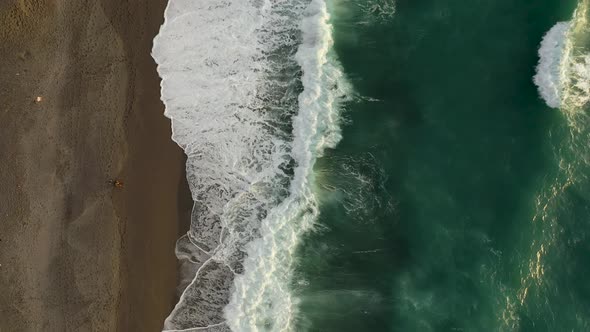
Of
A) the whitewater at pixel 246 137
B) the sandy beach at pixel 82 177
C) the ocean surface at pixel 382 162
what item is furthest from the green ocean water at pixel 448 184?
the sandy beach at pixel 82 177

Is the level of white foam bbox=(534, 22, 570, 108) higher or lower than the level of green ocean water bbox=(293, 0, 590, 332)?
higher

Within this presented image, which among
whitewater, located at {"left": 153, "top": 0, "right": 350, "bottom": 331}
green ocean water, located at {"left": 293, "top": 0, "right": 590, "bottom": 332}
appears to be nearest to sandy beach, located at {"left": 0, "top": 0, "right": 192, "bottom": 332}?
whitewater, located at {"left": 153, "top": 0, "right": 350, "bottom": 331}

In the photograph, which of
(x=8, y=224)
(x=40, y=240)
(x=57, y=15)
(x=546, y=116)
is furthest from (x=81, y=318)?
(x=546, y=116)

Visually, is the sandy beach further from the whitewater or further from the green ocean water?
the green ocean water

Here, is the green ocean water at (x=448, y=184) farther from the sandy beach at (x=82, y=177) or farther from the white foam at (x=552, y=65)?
the sandy beach at (x=82, y=177)

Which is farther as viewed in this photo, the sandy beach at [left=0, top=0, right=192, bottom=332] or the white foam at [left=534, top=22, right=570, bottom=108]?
the white foam at [left=534, top=22, right=570, bottom=108]

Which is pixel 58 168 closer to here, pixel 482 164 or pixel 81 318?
pixel 81 318
